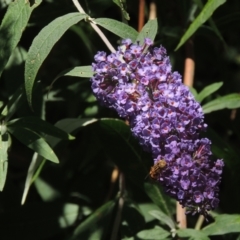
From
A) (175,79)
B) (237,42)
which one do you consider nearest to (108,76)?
(175,79)

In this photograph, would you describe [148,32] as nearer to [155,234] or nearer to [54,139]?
[54,139]

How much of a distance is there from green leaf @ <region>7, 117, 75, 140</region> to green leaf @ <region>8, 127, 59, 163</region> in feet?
0.04

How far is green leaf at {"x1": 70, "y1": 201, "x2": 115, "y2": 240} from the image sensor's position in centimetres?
202

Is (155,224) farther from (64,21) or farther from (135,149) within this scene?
(64,21)

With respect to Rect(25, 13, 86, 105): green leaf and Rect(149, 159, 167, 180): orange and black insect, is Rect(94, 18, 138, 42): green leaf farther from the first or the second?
Rect(149, 159, 167, 180): orange and black insect

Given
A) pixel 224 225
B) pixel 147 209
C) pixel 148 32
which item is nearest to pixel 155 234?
pixel 224 225

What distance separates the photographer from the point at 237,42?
2.85 meters

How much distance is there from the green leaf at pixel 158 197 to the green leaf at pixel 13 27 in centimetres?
58

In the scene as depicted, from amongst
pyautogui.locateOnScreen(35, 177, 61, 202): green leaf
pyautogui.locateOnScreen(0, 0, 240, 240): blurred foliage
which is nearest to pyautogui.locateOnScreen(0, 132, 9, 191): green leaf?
pyautogui.locateOnScreen(0, 0, 240, 240): blurred foliage

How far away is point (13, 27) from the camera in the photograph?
5.43ft

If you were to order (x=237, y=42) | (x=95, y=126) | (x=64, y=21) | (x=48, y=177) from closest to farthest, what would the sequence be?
(x=64, y=21) → (x=95, y=126) → (x=48, y=177) → (x=237, y=42)

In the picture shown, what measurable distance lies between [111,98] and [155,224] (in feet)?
2.05

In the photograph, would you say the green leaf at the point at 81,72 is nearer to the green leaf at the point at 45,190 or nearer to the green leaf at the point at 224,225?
the green leaf at the point at 224,225

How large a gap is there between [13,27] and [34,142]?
28cm
